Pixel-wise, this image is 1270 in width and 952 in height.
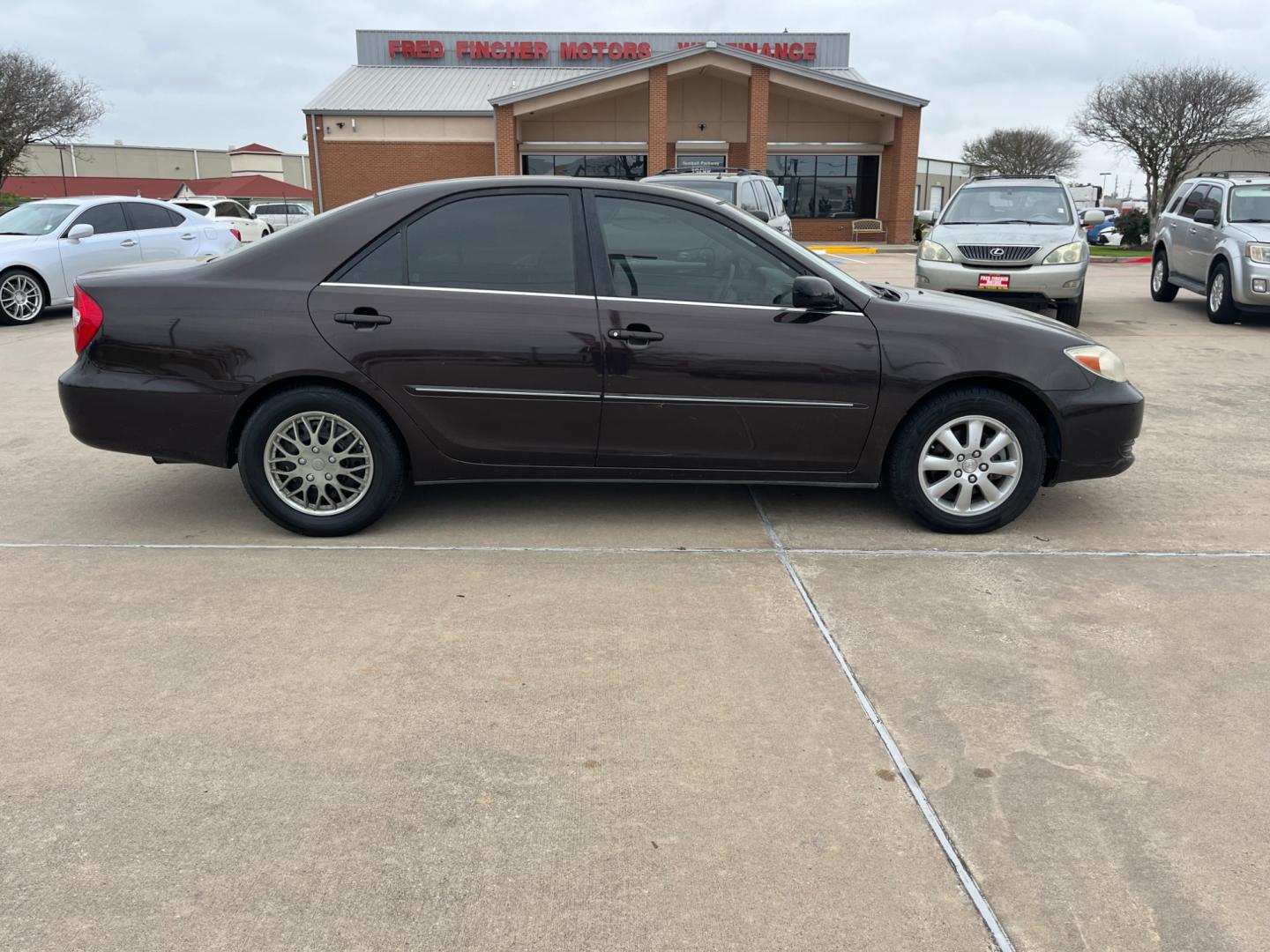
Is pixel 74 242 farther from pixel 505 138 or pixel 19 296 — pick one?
pixel 505 138

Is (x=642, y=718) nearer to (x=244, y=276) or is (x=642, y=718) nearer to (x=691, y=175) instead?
(x=244, y=276)

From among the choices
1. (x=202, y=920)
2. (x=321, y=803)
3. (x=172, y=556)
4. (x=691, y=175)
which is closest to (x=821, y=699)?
(x=321, y=803)

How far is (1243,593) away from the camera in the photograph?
167 inches

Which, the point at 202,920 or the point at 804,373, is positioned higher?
the point at 804,373

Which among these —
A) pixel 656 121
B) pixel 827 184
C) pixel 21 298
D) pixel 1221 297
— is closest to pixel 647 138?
pixel 656 121

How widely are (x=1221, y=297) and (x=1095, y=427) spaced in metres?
8.95

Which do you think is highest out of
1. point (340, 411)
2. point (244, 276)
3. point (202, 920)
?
point (244, 276)

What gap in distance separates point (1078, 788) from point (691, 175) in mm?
11902

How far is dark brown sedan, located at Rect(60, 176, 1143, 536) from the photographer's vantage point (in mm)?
4613

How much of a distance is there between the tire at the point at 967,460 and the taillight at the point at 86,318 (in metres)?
3.68

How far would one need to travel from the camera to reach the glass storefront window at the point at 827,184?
34.5 m

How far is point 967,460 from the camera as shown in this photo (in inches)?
190

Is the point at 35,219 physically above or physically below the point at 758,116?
below

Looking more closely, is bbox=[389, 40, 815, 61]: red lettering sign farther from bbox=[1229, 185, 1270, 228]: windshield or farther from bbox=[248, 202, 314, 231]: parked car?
bbox=[1229, 185, 1270, 228]: windshield
